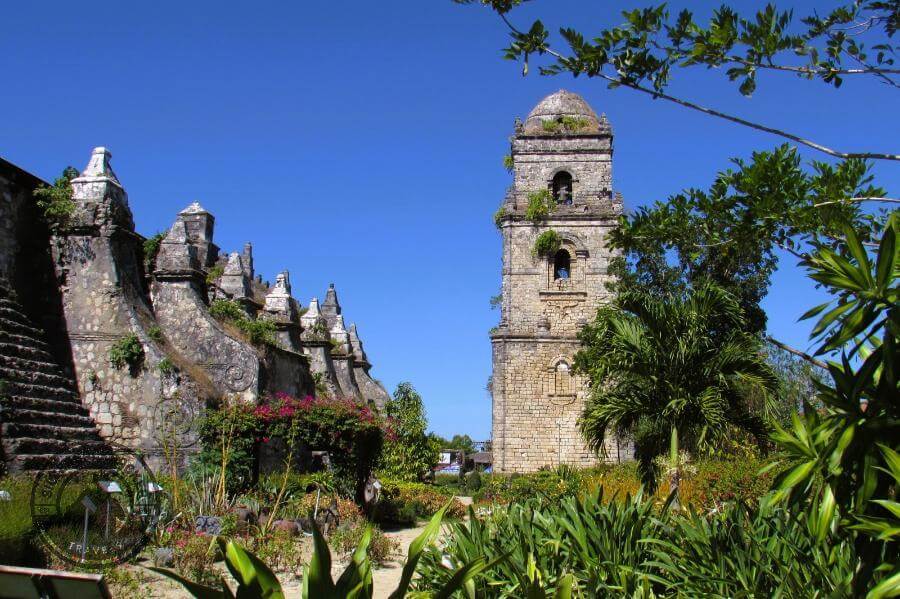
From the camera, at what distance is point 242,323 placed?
1477cm

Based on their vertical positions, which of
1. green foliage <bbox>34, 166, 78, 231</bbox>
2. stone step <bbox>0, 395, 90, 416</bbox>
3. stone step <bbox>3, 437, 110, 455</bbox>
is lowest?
stone step <bbox>3, 437, 110, 455</bbox>

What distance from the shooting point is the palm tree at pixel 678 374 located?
10867mm

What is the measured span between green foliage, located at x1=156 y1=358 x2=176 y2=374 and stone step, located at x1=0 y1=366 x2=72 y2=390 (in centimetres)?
118

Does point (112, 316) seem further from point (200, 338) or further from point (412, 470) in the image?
point (412, 470)

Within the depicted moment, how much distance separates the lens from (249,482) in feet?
38.3

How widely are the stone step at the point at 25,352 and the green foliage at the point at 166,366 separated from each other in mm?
1356

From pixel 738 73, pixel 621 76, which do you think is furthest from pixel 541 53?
pixel 738 73

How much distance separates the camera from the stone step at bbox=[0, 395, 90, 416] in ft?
29.3

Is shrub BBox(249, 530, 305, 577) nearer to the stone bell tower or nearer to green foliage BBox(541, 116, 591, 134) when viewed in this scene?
the stone bell tower

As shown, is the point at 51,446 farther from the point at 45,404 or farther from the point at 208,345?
the point at 208,345

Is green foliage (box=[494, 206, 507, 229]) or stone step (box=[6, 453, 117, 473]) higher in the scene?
green foliage (box=[494, 206, 507, 229])

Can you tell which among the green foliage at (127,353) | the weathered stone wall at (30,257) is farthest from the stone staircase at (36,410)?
the green foliage at (127,353)

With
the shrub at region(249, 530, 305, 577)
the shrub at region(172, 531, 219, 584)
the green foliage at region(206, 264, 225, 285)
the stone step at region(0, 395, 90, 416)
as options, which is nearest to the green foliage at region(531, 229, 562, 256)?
the green foliage at region(206, 264, 225, 285)

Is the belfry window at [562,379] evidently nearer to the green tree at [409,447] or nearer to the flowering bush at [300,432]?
the green tree at [409,447]
